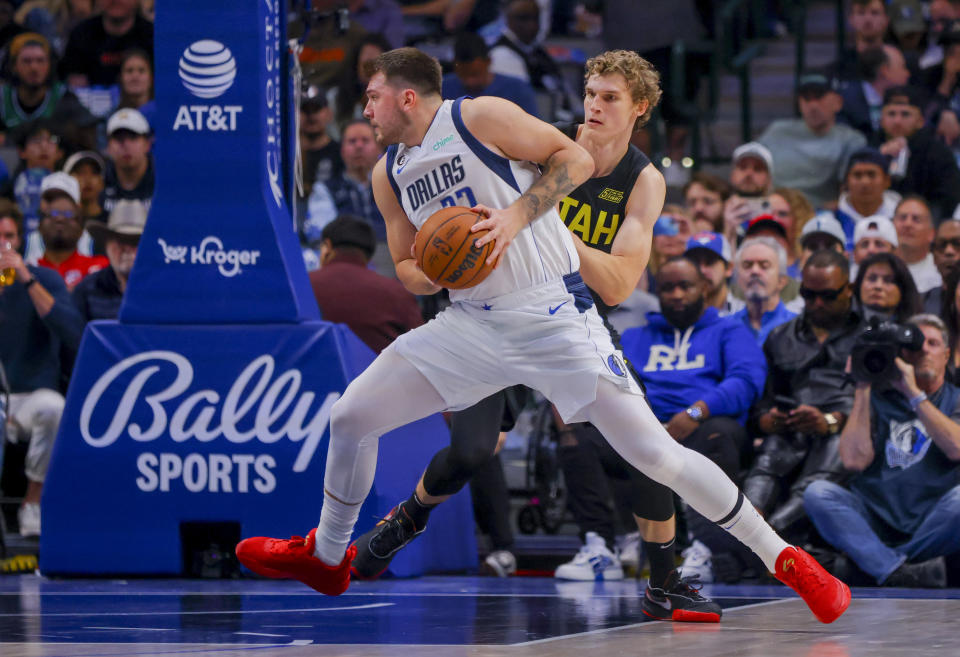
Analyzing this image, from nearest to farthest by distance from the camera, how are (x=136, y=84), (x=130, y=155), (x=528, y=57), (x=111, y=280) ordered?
(x=111, y=280), (x=130, y=155), (x=136, y=84), (x=528, y=57)

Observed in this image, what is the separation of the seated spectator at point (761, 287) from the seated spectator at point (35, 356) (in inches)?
166

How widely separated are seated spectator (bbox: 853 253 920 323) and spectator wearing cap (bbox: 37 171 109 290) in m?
5.44

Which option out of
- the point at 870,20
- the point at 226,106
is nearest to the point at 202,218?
the point at 226,106

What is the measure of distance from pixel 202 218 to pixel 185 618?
2.41 meters

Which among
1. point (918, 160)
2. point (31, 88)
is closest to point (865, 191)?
point (918, 160)

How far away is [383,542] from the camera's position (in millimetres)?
6199

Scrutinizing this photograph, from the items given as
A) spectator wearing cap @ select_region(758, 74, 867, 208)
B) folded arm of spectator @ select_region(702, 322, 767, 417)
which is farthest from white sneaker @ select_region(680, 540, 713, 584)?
spectator wearing cap @ select_region(758, 74, 867, 208)

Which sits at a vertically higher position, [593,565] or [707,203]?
[707,203]

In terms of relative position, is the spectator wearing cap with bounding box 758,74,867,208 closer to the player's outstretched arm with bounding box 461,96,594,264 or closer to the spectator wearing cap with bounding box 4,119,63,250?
the spectator wearing cap with bounding box 4,119,63,250

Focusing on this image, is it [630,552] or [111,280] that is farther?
[111,280]

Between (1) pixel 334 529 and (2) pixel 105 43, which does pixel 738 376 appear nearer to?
(1) pixel 334 529

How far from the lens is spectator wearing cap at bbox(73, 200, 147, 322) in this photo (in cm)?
969

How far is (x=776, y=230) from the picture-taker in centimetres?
991

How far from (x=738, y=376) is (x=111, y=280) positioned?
4204 mm
